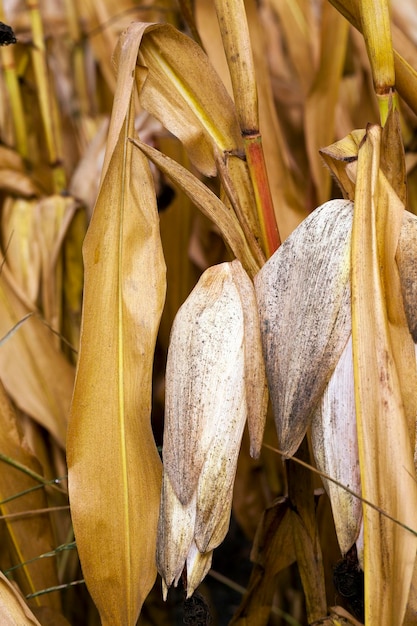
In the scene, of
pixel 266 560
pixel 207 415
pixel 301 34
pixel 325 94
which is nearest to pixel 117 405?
pixel 207 415

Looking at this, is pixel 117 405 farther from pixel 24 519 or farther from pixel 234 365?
pixel 24 519

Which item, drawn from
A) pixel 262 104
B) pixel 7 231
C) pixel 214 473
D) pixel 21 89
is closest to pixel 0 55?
pixel 21 89

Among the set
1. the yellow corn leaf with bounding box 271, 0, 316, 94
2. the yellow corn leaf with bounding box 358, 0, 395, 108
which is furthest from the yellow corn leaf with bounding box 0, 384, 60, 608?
the yellow corn leaf with bounding box 271, 0, 316, 94

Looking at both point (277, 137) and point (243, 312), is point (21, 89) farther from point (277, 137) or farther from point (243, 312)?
point (243, 312)

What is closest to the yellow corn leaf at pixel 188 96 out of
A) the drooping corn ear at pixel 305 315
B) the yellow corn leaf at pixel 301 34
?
the drooping corn ear at pixel 305 315

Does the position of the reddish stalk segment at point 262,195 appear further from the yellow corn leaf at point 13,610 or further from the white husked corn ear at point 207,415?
the yellow corn leaf at point 13,610

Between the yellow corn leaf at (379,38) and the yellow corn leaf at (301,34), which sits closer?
the yellow corn leaf at (379,38)
